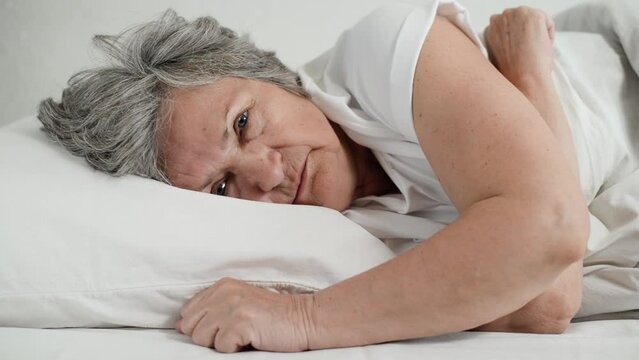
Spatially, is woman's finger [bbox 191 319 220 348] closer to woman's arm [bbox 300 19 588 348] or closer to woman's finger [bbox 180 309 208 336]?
woman's finger [bbox 180 309 208 336]

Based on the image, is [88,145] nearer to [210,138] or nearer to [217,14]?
[210,138]

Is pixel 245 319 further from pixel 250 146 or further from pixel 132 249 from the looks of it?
pixel 250 146

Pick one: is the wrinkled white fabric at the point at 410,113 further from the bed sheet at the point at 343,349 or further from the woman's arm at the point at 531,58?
the bed sheet at the point at 343,349

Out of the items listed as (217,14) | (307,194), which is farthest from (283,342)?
(217,14)

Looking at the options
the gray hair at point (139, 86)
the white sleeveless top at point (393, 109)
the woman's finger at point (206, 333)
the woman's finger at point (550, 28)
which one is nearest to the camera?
the woman's finger at point (206, 333)

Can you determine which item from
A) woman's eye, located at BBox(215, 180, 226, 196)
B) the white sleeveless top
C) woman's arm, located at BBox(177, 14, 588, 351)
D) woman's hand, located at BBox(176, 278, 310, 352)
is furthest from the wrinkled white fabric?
woman's hand, located at BBox(176, 278, 310, 352)

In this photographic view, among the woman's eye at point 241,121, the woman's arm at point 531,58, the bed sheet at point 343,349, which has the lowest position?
the bed sheet at point 343,349

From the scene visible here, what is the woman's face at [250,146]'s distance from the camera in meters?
1.27

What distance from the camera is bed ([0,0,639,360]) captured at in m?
1.02

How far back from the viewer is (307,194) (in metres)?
1.33

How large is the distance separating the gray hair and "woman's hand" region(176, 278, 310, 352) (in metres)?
0.30

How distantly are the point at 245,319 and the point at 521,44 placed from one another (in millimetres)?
730

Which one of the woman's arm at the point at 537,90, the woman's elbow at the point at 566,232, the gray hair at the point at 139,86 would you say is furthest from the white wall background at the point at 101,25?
the woman's elbow at the point at 566,232

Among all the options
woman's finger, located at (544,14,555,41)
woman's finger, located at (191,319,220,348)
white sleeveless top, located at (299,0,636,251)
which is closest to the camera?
woman's finger, located at (191,319,220,348)
